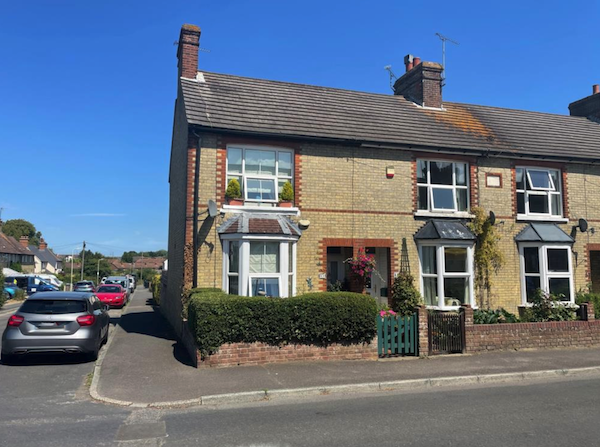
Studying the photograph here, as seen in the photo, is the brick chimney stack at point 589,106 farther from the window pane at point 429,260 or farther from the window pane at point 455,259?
the window pane at point 429,260

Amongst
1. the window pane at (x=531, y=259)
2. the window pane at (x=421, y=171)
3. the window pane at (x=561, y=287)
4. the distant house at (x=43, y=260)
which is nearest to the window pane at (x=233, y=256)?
the window pane at (x=421, y=171)

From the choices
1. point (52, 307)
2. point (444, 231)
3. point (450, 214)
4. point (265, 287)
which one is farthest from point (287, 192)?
point (52, 307)

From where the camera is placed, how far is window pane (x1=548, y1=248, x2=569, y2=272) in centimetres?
1441

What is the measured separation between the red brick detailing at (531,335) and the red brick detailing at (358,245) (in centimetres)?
310

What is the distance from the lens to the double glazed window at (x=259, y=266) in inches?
460

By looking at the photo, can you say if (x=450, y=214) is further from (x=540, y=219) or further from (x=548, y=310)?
(x=548, y=310)

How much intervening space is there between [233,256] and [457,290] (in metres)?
6.79

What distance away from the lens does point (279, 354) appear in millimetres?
9500

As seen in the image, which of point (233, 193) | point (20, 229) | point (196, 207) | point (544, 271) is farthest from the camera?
point (20, 229)

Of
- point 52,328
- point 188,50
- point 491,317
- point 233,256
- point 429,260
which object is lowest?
point 491,317

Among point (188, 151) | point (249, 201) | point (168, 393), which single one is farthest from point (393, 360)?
point (188, 151)

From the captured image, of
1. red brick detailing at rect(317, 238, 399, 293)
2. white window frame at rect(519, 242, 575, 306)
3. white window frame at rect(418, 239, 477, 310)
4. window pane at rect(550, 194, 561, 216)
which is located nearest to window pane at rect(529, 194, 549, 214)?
window pane at rect(550, 194, 561, 216)

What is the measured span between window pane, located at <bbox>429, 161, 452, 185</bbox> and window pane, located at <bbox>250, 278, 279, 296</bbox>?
6.13m

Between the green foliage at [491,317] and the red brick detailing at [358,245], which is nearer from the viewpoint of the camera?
the green foliage at [491,317]
